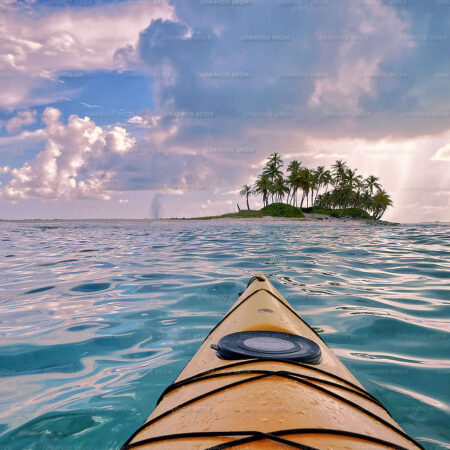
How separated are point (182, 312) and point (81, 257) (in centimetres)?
652

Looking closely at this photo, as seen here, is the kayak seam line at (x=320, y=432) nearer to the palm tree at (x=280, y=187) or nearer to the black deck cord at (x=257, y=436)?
the black deck cord at (x=257, y=436)

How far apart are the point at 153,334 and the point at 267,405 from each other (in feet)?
9.03

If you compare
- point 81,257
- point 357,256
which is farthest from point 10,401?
point 357,256

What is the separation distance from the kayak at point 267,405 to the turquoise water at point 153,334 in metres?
0.79

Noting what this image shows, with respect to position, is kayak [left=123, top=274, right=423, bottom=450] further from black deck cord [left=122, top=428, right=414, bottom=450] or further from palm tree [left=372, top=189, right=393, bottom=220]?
palm tree [left=372, top=189, right=393, bottom=220]

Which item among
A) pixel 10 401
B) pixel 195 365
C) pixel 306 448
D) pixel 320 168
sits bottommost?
pixel 10 401

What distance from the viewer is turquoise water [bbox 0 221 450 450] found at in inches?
92.7

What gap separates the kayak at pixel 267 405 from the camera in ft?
4.14

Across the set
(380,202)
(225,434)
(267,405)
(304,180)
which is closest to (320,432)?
(267,405)

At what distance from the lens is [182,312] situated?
15.4ft

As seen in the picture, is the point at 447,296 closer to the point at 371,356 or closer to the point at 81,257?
the point at 371,356

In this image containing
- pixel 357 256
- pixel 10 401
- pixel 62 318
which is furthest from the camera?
pixel 357 256

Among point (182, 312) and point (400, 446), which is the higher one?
point (400, 446)

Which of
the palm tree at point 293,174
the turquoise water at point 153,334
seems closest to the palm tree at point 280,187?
the palm tree at point 293,174
